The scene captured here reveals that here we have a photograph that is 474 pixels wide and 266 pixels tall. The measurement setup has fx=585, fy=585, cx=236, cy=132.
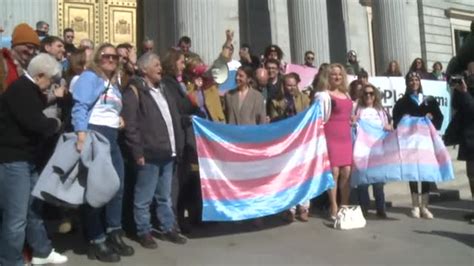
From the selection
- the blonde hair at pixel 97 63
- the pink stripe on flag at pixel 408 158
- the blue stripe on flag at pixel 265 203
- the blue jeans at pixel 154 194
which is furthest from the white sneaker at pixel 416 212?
the blonde hair at pixel 97 63

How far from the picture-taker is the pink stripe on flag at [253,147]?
6953mm

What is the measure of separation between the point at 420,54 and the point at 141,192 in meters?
17.6

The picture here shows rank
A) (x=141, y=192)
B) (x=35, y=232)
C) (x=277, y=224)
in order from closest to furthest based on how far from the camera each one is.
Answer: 1. (x=35, y=232)
2. (x=141, y=192)
3. (x=277, y=224)

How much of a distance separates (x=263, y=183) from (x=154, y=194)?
4.89 ft

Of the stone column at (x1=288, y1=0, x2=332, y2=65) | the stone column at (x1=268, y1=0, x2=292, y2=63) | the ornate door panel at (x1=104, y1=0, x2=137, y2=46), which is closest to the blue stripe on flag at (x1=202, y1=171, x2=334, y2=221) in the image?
the stone column at (x1=288, y1=0, x2=332, y2=65)

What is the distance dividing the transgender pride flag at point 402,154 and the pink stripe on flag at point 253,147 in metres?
0.84

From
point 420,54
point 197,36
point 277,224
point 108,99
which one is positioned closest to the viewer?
point 108,99

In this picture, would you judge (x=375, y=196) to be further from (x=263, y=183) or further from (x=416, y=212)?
(x=263, y=183)

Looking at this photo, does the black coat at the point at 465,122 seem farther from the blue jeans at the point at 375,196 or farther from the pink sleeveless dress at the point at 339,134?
the pink sleeveless dress at the point at 339,134

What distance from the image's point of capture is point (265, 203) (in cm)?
722

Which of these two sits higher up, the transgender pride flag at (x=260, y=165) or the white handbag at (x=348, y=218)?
the transgender pride flag at (x=260, y=165)

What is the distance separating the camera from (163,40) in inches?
655

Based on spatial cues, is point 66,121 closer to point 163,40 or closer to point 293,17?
point 163,40

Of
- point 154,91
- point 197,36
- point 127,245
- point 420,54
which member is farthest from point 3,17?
point 420,54
